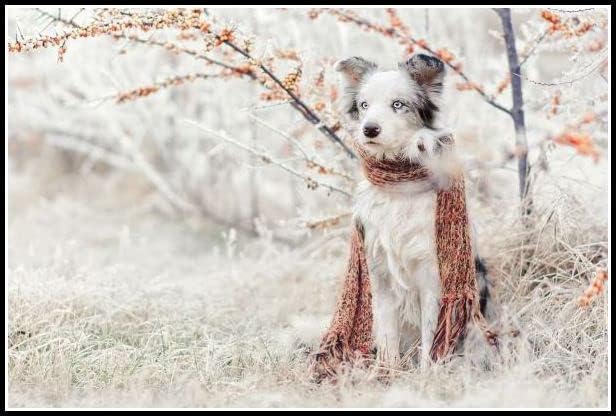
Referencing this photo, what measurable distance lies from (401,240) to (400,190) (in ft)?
0.67

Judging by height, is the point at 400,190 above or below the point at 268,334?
above

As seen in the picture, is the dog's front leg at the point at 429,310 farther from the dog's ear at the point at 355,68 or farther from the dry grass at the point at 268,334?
the dog's ear at the point at 355,68

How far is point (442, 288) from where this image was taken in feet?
11.1

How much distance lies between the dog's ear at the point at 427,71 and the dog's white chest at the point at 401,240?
0.40 meters

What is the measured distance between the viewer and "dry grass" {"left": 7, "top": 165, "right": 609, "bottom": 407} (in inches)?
128

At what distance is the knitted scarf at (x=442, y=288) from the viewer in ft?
10.9

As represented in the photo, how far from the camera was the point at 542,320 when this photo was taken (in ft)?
12.9

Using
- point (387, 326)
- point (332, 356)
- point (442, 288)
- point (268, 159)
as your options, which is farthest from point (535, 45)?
point (332, 356)

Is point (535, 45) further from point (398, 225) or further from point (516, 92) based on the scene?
point (398, 225)

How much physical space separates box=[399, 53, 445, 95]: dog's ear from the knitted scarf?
32 cm

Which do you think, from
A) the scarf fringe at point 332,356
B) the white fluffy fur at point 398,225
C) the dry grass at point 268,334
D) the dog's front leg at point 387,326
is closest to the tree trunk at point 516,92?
the dry grass at point 268,334

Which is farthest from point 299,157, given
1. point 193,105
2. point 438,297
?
point 193,105

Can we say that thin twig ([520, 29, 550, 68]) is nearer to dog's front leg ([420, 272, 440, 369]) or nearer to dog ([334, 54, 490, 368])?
dog ([334, 54, 490, 368])

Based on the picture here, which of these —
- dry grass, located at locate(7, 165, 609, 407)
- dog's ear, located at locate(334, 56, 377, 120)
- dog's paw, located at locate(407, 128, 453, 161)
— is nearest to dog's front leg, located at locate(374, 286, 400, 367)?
dry grass, located at locate(7, 165, 609, 407)
